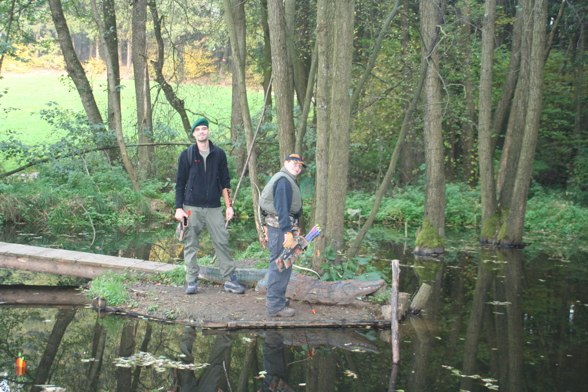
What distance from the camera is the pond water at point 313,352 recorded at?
5051 mm

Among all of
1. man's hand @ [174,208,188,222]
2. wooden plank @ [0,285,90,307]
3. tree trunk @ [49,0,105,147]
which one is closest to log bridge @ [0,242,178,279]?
wooden plank @ [0,285,90,307]

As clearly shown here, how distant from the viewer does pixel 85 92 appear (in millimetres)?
17922

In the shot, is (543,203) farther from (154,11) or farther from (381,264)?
Result: (154,11)

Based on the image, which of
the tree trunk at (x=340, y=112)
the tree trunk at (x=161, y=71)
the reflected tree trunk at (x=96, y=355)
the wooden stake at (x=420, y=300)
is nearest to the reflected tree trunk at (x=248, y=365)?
the reflected tree trunk at (x=96, y=355)

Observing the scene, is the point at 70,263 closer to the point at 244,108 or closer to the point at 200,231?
the point at 200,231

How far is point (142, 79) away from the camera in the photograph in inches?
709

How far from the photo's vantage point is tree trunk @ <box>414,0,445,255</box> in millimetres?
11500

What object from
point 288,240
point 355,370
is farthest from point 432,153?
point 355,370

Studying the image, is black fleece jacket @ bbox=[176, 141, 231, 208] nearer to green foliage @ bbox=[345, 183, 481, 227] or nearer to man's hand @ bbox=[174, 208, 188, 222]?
man's hand @ bbox=[174, 208, 188, 222]

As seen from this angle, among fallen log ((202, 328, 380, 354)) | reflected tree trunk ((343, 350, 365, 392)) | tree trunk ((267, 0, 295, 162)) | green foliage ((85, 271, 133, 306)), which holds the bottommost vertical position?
fallen log ((202, 328, 380, 354))

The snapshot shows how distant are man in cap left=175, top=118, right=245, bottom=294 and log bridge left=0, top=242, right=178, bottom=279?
4.55 feet

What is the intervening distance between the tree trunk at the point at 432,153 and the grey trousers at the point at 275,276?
19.7ft

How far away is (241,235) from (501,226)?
6.51 meters

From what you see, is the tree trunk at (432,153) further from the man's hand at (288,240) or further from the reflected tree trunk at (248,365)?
the reflected tree trunk at (248,365)
